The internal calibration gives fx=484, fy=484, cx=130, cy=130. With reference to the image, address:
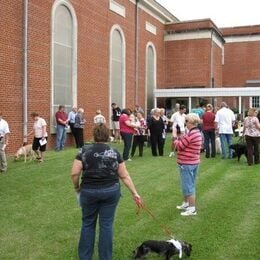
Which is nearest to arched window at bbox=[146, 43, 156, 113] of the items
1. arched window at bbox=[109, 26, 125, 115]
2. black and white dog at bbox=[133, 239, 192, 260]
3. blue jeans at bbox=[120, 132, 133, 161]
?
arched window at bbox=[109, 26, 125, 115]

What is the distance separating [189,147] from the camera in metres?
7.79

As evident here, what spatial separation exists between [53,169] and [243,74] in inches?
1422

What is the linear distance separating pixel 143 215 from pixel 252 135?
693 centimetres

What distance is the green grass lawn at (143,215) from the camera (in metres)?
6.24

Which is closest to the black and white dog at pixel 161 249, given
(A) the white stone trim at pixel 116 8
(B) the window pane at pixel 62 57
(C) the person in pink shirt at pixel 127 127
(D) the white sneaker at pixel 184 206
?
(D) the white sneaker at pixel 184 206

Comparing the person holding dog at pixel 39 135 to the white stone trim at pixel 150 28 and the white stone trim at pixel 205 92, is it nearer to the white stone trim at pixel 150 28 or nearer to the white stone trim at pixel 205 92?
the white stone trim at pixel 150 28

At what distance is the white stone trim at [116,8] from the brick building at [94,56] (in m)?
0.05

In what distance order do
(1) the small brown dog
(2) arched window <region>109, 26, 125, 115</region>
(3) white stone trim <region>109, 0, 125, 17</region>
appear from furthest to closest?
(2) arched window <region>109, 26, 125, 115</region> → (3) white stone trim <region>109, 0, 125, 17</region> → (1) the small brown dog

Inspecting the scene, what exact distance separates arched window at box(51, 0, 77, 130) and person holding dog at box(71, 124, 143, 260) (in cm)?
1451

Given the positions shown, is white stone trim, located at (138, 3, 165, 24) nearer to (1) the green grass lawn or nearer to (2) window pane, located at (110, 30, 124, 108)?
(2) window pane, located at (110, 30, 124, 108)

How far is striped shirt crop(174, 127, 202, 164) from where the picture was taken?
25.4ft

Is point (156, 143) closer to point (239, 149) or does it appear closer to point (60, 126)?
point (239, 149)

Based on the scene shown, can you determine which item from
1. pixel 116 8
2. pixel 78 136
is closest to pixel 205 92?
pixel 116 8

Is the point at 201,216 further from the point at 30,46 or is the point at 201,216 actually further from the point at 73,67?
the point at 73,67
